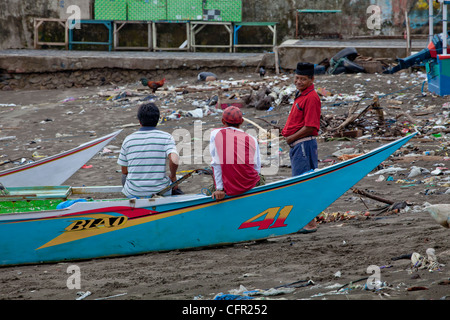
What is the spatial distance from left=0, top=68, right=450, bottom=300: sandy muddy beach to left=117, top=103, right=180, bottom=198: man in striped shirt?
0.59m

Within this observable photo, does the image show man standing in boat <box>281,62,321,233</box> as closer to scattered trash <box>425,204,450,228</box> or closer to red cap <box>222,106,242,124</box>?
red cap <box>222,106,242,124</box>

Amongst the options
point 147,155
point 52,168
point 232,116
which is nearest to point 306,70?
point 232,116

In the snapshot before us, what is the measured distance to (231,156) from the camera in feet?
14.6

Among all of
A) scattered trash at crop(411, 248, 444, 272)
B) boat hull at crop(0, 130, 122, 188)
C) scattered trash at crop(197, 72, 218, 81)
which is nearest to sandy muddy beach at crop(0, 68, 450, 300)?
scattered trash at crop(411, 248, 444, 272)

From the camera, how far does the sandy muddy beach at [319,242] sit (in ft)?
11.1

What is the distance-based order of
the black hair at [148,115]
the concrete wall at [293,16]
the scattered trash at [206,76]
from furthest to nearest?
the concrete wall at [293,16]
the scattered trash at [206,76]
the black hair at [148,115]

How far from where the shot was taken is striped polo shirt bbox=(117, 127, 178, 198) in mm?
4602

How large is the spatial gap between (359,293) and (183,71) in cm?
1301

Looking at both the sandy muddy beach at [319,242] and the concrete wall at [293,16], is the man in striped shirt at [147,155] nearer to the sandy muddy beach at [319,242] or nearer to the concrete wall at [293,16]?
the sandy muddy beach at [319,242]

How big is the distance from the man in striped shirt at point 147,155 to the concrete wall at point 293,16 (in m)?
13.7

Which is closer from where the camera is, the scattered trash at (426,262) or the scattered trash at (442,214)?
the scattered trash at (426,262)

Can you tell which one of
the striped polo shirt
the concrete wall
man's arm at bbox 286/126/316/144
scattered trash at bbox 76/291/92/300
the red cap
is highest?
the concrete wall

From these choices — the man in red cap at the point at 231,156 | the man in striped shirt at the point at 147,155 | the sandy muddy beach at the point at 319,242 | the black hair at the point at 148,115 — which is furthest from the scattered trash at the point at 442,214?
the black hair at the point at 148,115

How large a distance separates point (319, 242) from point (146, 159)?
1559 millimetres
